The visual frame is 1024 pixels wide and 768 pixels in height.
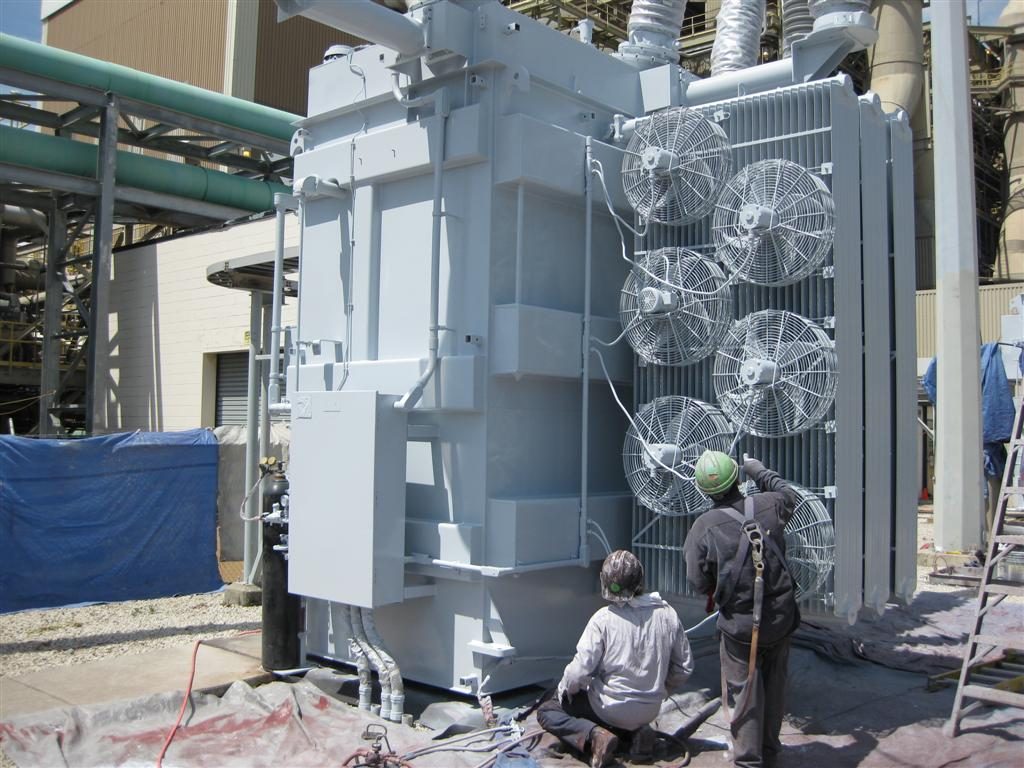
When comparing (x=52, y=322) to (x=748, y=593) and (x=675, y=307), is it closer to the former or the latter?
(x=675, y=307)

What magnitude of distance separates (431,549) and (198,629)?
129 inches

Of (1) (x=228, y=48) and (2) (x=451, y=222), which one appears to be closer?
(2) (x=451, y=222)

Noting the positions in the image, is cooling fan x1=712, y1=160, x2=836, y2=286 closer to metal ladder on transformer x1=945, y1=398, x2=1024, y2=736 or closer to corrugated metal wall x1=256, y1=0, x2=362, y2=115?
metal ladder on transformer x1=945, y1=398, x2=1024, y2=736

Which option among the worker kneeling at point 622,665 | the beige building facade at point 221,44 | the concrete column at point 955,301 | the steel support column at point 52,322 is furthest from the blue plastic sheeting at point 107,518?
the beige building facade at point 221,44

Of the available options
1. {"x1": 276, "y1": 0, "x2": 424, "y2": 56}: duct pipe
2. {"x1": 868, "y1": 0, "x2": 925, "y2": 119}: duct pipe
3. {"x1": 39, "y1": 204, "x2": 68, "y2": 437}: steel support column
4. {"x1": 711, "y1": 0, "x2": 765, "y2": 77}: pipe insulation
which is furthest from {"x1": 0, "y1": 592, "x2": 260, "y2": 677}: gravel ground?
{"x1": 868, "y1": 0, "x2": 925, "y2": 119}: duct pipe

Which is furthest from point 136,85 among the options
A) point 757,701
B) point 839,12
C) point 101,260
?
point 757,701

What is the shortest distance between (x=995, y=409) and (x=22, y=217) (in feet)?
62.2

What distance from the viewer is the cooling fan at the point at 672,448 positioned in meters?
5.58

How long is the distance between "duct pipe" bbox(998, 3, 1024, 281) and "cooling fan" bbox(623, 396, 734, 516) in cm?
2045

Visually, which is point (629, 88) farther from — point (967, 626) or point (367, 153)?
point (967, 626)

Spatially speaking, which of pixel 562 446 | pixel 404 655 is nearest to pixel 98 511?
pixel 404 655

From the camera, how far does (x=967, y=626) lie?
766 cm

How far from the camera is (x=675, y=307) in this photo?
18.6 ft

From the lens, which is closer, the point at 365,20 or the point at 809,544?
the point at 809,544
